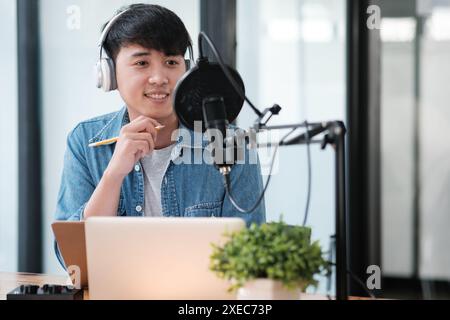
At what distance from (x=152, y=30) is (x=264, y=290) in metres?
1.16

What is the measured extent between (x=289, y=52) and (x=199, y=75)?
1.62m

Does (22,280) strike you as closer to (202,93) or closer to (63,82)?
(202,93)

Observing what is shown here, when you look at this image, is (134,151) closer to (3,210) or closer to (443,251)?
(3,210)

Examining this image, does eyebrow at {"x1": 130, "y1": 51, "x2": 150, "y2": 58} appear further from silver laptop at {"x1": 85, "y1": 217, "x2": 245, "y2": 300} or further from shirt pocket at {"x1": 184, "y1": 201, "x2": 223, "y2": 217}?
silver laptop at {"x1": 85, "y1": 217, "x2": 245, "y2": 300}

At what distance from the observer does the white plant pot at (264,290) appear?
A: 125 cm

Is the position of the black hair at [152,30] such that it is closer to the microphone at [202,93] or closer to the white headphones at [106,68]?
the white headphones at [106,68]

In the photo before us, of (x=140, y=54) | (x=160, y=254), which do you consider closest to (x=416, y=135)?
(x=140, y=54)

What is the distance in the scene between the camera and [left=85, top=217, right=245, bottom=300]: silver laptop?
1338 millimetres

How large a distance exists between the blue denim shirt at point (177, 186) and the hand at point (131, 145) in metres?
0.19

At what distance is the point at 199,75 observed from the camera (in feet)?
5.24

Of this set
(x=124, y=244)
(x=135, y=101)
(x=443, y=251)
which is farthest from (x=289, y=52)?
(x=124, y=244)

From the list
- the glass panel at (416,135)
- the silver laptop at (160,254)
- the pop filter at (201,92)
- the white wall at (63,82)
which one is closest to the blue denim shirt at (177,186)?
the pop filter at (201,92)

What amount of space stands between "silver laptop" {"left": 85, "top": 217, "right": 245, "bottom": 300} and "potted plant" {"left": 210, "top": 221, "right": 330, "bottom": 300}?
50 millimetres

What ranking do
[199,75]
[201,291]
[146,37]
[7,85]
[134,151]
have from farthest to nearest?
[7,85]
[146,37]
[134,151]
[199,75]
[201,291]
